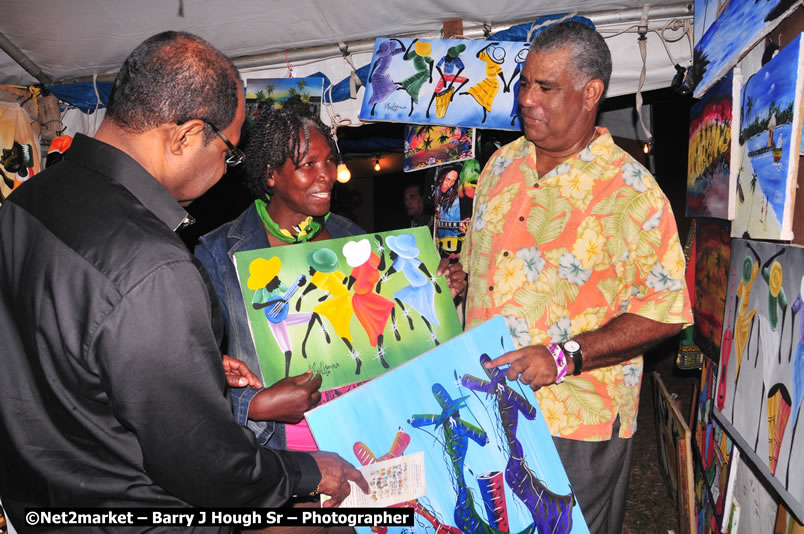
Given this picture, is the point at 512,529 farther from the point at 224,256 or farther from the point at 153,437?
the point at 224,256

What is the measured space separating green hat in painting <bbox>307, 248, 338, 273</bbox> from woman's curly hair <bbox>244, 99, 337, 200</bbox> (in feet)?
1.35

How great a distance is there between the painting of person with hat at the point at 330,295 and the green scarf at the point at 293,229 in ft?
0.85

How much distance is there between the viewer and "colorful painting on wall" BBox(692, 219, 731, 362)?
8.57ft

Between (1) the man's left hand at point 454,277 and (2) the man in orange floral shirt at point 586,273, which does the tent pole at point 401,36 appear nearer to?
(2) the man in orange floral shirt at point 586,273

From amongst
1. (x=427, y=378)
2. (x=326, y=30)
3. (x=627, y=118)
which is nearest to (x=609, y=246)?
(x=427, y=378)

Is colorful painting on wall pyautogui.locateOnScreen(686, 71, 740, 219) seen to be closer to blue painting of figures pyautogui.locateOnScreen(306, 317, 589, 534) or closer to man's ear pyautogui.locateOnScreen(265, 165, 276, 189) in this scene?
blue painting of figures pyautogui.locateOnScreen(306, 317, 589, 534)

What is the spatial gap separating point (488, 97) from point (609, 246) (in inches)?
66.8

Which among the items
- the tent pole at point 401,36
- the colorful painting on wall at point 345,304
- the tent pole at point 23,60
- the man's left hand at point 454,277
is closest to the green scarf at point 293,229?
the colorful painting on wall at point 345,304

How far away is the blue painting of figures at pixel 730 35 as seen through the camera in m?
1.70

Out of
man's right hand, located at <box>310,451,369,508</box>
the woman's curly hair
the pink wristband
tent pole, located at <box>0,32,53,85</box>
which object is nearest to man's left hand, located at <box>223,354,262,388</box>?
man's right hand, located at <box>310,451,369,508</box>

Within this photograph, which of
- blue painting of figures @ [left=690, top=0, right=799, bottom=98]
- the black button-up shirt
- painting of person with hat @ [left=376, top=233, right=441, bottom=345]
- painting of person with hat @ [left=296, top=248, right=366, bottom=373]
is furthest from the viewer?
painting of person with hat @ [left=376, top=233, right=441, bottom=345]

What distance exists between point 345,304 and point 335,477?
2.13ft

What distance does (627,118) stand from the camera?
4.80m

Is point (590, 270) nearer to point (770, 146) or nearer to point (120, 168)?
point (770, 146)
